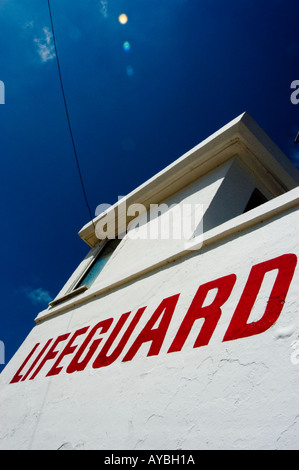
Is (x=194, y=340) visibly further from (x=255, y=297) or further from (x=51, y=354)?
(x=51, y=354)

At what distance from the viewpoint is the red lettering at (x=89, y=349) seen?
3045mm

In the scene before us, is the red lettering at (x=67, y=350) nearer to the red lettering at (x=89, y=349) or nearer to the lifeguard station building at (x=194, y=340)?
the lifeguard station building at (x=194, y=340)

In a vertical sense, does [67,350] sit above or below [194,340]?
above

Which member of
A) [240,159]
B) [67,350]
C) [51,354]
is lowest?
[67,350]

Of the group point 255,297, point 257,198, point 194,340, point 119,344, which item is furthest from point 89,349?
point 257,198

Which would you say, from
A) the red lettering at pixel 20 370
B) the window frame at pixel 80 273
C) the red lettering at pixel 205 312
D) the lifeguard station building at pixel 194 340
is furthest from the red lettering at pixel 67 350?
the red lettering at pixel 205 312

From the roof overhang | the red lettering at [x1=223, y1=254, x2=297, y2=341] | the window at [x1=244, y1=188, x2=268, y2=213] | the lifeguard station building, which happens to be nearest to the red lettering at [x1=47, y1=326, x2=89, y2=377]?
the lifeguard station building

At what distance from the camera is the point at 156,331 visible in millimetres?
2477

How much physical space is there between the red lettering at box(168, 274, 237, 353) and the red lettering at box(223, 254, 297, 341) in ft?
0.51

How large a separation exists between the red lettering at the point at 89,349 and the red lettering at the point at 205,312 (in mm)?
1186

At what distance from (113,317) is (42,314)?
2872mm

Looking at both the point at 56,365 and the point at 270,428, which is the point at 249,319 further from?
the point at 56,365

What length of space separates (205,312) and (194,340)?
0.23m
